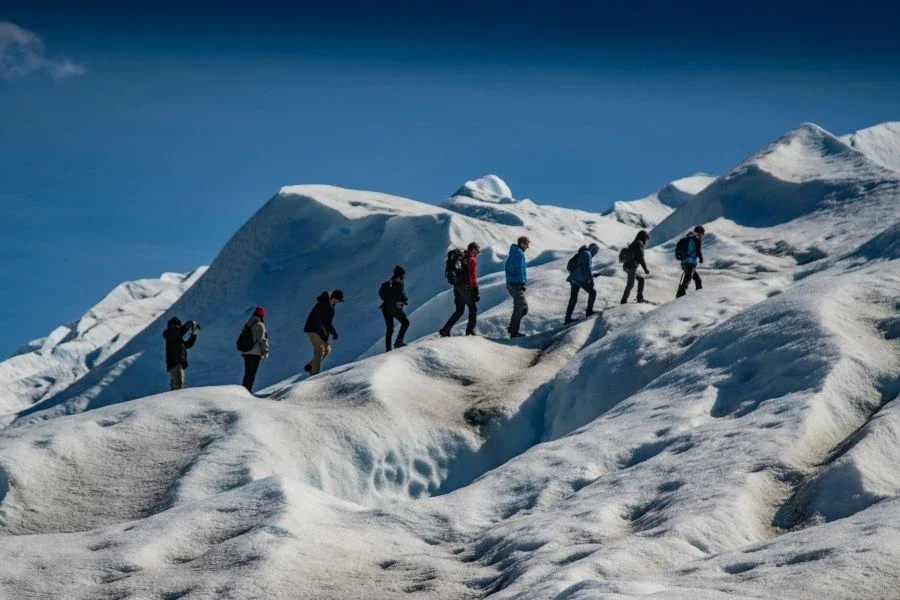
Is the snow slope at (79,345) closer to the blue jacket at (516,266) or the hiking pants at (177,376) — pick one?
the hiking pants at (177,376)

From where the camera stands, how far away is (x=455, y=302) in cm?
2084

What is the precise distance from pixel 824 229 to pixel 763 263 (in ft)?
11.1

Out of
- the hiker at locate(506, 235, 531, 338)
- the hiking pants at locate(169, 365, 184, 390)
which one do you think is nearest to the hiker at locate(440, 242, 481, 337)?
the hiker at locate(506, 235, 531, 338)

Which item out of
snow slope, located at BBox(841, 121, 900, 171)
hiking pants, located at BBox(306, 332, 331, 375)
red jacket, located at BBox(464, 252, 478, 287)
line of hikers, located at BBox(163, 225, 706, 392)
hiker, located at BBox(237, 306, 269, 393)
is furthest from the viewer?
snow slope, located at BBox(841, 121, 900, 171)

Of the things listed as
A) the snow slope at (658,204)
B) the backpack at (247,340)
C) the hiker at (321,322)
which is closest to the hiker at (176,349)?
the backpack at (247,340)

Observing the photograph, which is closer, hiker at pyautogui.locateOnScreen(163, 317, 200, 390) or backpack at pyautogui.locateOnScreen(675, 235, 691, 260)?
hiker at pyautogui.locateOnScreen(163, 317, 200, 390)

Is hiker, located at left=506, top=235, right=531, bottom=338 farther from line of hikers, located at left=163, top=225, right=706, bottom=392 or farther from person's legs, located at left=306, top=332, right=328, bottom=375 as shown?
person's legs, located at left=306, top=332, right=328, bottom=375

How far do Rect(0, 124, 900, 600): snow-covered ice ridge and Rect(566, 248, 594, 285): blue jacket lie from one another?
0.90m

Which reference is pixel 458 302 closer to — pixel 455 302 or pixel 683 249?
pixel 455 302

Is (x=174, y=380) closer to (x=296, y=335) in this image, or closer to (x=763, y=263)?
(x=763, y=263)

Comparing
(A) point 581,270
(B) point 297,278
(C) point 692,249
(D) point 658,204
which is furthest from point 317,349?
(D) point 658,204

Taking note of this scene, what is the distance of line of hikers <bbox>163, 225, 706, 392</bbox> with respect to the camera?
18.6 metres

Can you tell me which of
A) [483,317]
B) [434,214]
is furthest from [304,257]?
[483,317]

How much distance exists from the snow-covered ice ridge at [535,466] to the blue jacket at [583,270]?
901 millimetres
